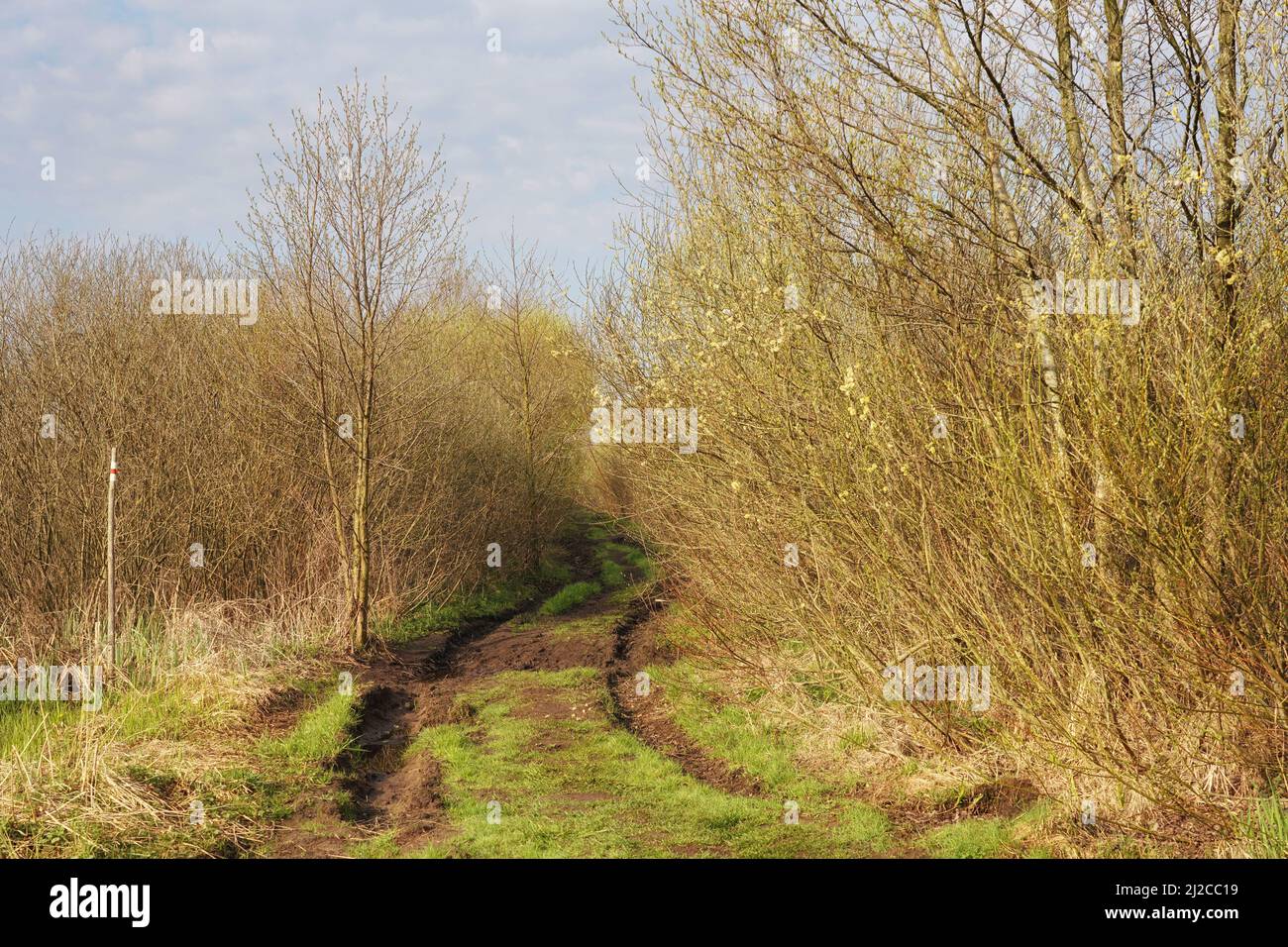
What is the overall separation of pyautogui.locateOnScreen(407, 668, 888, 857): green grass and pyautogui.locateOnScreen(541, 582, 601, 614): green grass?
6861 mm

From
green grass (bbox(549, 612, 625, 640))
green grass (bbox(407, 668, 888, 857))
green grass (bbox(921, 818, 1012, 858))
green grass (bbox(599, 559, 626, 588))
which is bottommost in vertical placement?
green grass (bbox(407, 668, 888, 857))

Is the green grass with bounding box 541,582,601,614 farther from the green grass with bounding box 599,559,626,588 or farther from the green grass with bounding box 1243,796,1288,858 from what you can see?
the green grass with bounding box 1243,796,1288,858

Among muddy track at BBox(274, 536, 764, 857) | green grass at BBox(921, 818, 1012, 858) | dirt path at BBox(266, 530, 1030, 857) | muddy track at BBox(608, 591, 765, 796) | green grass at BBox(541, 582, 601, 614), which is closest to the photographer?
green grass at BBox(921, 818, 1012, 858)

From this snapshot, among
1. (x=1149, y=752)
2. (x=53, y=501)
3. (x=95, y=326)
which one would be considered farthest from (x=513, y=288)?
(x=1149, y=752)

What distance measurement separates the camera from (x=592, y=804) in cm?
684

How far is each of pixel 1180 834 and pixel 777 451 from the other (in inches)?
154

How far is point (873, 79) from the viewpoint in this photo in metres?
6.62

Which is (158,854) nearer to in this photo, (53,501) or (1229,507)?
(1229,507)

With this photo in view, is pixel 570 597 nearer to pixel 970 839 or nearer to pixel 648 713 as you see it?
pixel 648 713

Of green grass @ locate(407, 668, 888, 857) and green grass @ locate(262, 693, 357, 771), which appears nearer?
green grass @ locate(407, 668, 888, 857)

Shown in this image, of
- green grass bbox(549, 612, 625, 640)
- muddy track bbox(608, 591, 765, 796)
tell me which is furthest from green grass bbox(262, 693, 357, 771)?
green grass bbox(549, 612, 625, 640)

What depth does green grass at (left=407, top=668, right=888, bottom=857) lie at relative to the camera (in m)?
5.94

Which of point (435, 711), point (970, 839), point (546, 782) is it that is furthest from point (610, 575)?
point (970, 839)

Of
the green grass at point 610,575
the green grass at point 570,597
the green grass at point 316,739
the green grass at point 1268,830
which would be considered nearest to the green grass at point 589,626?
the green grass at point 570,597
